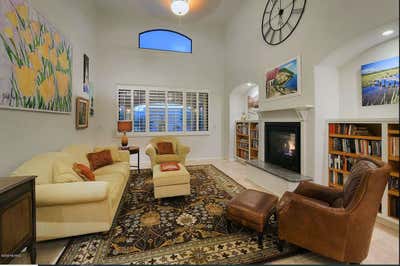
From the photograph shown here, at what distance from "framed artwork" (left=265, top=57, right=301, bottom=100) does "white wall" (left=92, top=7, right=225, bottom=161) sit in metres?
2.42

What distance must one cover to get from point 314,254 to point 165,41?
5970 millimetres

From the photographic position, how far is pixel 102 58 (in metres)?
5.09

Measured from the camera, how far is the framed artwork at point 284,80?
3.02m

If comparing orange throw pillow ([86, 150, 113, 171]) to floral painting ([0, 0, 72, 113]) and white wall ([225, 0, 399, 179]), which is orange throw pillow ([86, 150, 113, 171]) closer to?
floral painting ([0, 0, 72, 113])

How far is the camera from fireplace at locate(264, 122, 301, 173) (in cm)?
309

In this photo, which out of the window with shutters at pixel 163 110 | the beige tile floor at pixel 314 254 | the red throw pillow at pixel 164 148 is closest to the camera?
the beige tile floor at pixel 314 254

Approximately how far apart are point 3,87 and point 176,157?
3063 mm

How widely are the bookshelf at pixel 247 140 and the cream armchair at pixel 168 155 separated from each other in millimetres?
1753

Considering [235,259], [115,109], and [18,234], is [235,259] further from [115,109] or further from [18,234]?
[115,109]

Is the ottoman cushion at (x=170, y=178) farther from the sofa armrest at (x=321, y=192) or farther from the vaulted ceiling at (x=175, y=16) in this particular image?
the vaulted ceiling at (x=175, y=16)

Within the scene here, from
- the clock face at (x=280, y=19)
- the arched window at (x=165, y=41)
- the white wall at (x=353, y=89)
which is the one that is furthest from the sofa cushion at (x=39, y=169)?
the arched window at (x=165, y=41)

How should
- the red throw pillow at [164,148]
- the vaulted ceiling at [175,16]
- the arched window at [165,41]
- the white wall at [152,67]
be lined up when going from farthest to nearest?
the arched window at [165,41]
the white wall at [152,67]
the red throw pillow at [164,148]
the vaulted ceiling at [175,16]

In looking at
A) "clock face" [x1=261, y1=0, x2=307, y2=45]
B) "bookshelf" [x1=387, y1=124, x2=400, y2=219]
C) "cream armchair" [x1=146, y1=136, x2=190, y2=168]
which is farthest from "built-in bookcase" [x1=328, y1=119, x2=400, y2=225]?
"cream armchair" [x1=146, y1=136, x2=190, y2=168]

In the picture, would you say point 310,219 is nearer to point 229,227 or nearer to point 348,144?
point 229,227
